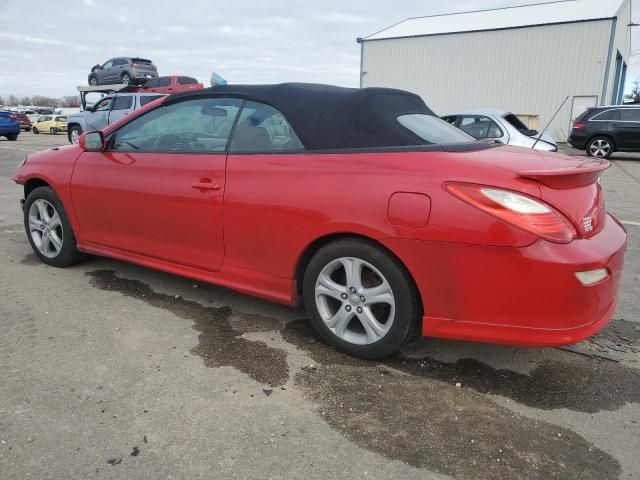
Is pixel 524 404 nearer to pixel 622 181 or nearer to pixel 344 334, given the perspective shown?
pixel 344 334

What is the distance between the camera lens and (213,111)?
3.52 meters

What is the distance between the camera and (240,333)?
3.27 m

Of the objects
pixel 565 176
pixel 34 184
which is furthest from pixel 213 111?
pixel 565 176

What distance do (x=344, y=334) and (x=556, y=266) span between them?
1.17 metres

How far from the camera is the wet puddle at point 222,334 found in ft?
9.30

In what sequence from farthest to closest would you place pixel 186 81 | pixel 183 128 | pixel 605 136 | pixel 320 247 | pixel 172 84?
pixel 186 81 → pixel 172 84 → pixel 605 136 → pixel 183 128 → pixel 320 247

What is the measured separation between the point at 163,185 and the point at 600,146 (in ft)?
48.6

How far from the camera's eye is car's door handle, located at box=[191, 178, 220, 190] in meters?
3.26

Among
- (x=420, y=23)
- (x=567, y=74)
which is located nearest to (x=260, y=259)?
(x=567, y=74)

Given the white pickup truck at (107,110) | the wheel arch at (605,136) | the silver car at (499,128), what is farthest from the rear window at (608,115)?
the white pickup truck at (107,110)

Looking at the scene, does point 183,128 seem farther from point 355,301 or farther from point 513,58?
point 513,58

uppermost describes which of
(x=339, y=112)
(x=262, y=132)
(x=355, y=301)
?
(x=339, y=112)

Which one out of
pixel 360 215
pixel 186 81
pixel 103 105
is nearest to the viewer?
pixel 360 215

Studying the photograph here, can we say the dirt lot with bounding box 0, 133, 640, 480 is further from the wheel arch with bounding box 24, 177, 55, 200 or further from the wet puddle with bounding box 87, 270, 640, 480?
the wheel arch with bounding box 24, 177, 55, 200
